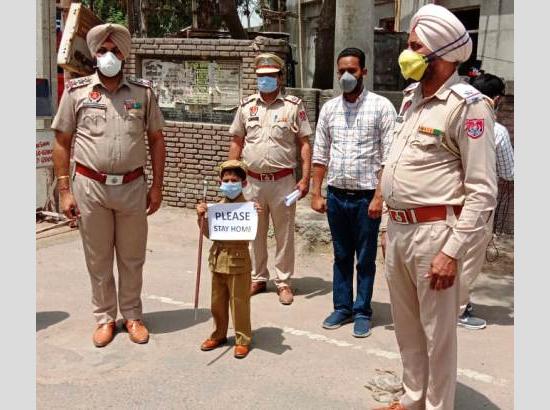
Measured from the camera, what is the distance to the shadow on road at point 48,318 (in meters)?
4.57

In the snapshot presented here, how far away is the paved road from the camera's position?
3.46 meters

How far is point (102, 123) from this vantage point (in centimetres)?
399

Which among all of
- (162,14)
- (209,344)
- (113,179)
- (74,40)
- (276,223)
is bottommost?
(209,344)

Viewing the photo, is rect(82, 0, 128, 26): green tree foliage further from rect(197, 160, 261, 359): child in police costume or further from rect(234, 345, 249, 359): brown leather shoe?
rect(234, 345, 249, 359): brown leather shoe

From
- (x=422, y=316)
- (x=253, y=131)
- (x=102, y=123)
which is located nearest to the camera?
(x=422, y=316)

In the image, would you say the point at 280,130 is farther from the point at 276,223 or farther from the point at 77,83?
the point at 77,83

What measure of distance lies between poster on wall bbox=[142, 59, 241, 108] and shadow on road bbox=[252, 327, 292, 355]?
431cm

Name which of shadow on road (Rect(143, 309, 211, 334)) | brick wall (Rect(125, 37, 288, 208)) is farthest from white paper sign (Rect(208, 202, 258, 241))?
brick wall (Rect(125, 37, 288, 208))

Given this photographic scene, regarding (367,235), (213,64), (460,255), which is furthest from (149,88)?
(213,64)

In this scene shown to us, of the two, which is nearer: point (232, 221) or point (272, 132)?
point (232, 221)

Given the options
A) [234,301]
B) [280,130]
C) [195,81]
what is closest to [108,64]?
[280,130]

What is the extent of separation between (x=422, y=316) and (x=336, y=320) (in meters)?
1.74

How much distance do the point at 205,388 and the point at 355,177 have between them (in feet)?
5.92

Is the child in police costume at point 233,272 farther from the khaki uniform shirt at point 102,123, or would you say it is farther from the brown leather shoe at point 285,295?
the brown leather shoe at point 285,295
